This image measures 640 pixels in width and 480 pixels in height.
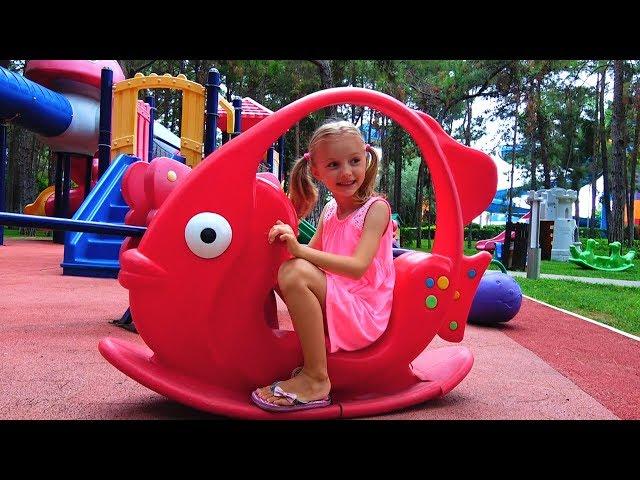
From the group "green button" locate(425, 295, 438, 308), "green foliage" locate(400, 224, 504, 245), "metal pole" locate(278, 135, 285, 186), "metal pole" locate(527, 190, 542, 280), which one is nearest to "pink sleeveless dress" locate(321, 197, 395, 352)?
"green button" locate(425, 295, 438, 308)

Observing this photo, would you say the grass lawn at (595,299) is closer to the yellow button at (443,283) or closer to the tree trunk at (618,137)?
the yellow button at (443,283)

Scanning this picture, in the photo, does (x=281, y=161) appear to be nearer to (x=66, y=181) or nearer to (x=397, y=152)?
(x=66, y=181)

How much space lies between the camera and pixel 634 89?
76.3ft

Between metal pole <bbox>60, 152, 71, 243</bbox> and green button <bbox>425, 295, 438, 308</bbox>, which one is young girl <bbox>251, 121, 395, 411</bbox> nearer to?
green button <bbox>425, 295, 438, 308</bbox>

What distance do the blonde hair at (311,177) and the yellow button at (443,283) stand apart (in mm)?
446

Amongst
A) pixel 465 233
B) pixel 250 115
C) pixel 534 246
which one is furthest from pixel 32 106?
pixel 465 233

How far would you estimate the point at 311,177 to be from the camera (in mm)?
2283

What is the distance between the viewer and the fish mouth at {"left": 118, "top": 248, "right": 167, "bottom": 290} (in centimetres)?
190

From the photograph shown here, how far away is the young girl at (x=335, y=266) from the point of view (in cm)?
196

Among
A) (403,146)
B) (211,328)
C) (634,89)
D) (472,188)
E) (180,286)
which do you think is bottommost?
(211,328)

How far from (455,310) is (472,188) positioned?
0.56m

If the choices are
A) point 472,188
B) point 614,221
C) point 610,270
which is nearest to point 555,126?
point 614,221

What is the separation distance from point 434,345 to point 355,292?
2128 mm
